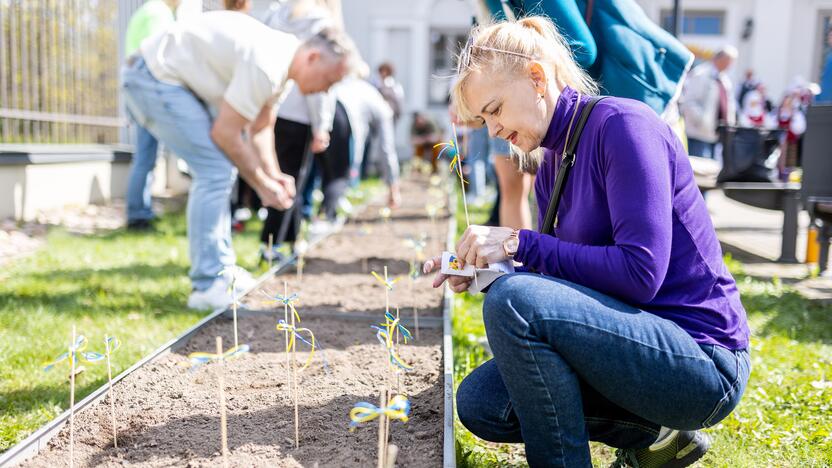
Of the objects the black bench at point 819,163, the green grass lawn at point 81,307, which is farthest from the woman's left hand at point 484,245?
the black bench at point 819,163

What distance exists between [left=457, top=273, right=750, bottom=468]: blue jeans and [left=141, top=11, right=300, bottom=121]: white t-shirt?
2144 millimetres

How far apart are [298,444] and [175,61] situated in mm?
2370

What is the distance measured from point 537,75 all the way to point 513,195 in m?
1.75

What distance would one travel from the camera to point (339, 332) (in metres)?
3.34

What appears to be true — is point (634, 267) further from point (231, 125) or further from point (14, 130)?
point (14, 130)

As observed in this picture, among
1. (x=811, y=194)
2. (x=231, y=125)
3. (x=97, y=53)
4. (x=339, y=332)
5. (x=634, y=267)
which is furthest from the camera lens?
(x=97, y=53)

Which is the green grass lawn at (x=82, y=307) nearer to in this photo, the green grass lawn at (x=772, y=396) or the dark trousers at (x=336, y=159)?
the dark trousers at (x=336, y=159)

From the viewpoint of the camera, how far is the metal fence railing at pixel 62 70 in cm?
685

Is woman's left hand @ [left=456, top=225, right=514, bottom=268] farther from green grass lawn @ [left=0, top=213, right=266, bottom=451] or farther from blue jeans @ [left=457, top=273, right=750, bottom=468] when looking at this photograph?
green grass lawn @ [left=0, top=213, right=266, bottom=451]

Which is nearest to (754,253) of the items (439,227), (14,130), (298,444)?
(439,227)

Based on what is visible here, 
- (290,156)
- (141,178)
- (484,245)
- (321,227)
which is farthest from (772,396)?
(141,178)

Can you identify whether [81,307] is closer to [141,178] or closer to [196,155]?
[196,155]

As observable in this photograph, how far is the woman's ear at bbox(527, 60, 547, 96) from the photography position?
196 cm

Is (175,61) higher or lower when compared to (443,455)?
higher
